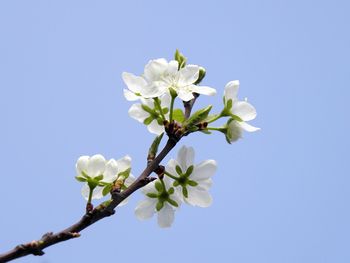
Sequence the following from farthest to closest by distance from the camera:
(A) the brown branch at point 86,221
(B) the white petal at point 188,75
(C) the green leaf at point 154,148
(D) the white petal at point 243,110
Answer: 1. (D) the white petal at point 243,110
2. (B) the white petal at point 188,75
3. (C) the green leaf at point 154,148
4. (A) the brown branch at point 86,221

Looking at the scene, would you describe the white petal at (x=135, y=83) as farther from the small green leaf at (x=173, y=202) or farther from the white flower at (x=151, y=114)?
the small green leaf at (x=173, y=202)

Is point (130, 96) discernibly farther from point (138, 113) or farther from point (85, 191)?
point (85, 191)

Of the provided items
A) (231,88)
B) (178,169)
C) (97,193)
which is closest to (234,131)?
(231,88)

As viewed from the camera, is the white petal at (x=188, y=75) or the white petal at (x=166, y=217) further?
the white petal at (x=166, y=217)

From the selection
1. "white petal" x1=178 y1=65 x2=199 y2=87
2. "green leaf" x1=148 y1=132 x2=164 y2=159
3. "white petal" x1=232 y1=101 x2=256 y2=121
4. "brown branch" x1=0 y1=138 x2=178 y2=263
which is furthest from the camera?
"white petal" x1=232 y1=101 x2=256 y2=121

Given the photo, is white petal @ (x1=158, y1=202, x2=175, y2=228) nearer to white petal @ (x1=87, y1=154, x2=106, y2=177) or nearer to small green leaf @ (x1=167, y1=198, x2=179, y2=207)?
small green leaf @ (x1=167, y1=198, x2=179, y2=207)

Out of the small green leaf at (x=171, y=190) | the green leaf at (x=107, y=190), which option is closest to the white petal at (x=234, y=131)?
the small green leaf at (x=171, y=190)

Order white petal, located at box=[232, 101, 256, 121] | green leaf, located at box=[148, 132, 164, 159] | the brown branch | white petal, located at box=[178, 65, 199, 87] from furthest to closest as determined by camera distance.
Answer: white petal, located at box=[232, 101, 256, 121] < white petal, located at box=[178, 65, 199, 87] < green leaf, located at box=[148, 132, 164, 159] < the brown branch

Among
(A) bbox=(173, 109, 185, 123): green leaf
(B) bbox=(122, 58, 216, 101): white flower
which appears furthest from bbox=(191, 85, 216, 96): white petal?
(A) bbox=(173, 109, 185, 123): green leaf
